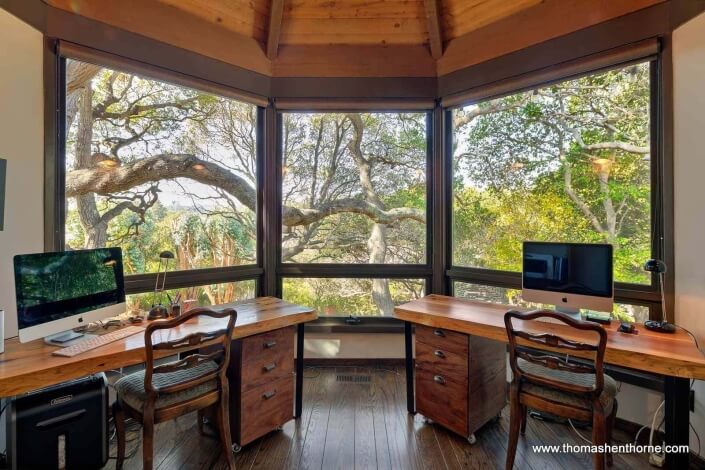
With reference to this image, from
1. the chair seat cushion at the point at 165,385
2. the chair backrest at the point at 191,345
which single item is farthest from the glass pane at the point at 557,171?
the chair seat cushion at the point at 165,385

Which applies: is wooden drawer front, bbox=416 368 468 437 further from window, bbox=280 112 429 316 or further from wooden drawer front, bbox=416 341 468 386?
window, bbox=280 112 429 316

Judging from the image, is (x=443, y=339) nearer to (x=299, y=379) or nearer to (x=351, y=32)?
(x=299, y=379)

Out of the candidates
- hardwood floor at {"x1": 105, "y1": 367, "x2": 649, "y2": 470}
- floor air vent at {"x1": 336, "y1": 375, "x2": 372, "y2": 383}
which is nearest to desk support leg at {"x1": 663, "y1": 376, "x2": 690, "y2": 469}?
hardwood floor at {"x1": 105, "y1": 367, "x2": 649, "y2": 470}

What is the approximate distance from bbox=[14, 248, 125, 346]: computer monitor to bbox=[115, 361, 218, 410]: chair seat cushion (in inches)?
15.1

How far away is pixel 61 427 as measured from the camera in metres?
1.55

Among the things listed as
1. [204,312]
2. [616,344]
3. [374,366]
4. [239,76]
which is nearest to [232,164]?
[239,76]

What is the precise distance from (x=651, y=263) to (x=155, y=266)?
11.1ft

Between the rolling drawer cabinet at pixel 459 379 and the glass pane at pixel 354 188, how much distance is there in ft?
3.56

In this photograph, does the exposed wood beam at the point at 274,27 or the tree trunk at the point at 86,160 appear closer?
the tree trunk at the point at 86,160

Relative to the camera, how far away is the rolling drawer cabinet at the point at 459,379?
6.49ft

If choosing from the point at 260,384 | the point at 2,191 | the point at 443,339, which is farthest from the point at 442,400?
the point at 2,191

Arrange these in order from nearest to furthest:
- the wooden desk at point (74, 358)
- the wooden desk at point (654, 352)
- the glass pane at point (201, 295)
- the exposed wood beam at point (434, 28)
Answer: the wooden desk at point (74, 358) → the wooden desk at point (654, 352) → the glass pane at point (201, 295) → the exposed wood beam at point (434, 28)

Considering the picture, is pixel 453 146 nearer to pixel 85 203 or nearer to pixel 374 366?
pixel 374 366

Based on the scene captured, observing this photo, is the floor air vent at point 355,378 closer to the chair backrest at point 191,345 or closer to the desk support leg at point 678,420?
the chair backrest at point 191,345
